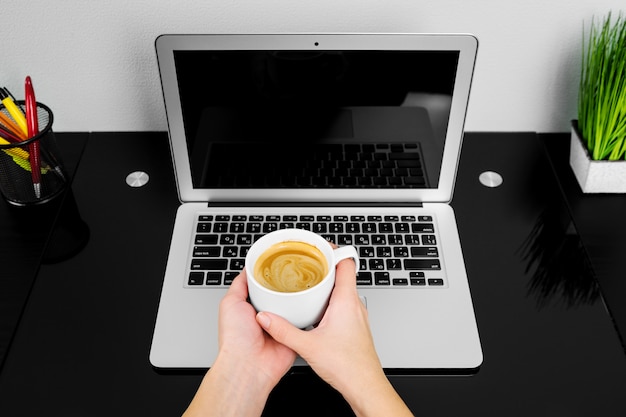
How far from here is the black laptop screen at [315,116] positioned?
0.88 metres

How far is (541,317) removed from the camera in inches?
35.2

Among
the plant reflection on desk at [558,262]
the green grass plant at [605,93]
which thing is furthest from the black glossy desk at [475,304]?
the green grass plant at [605,93]

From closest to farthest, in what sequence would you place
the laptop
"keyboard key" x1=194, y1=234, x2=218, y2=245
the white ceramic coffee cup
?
the white ceramic coffee cup < the laptop < "keyboard key" x1=194, y1=234, x2=218, y2=245

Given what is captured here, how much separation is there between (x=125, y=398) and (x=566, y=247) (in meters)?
0.75

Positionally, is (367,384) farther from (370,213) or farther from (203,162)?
(203,162)

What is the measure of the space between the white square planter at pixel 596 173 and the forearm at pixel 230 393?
0.69 meters

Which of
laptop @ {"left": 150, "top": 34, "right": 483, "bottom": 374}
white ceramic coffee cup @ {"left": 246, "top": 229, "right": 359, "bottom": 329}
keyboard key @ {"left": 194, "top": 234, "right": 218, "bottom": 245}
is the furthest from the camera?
keyboard key @ {"left": 194, "top": 234, "right": 218, "bottom": 245}

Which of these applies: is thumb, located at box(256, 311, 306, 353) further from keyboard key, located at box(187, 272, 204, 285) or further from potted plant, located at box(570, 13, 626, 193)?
potted plant, located at box(570, 13, 626, 193)

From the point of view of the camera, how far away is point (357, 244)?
3.16ft

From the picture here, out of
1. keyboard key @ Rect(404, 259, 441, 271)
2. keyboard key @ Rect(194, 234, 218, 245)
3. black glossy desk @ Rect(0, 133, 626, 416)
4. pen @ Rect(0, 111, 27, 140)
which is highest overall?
pen @ Rect(0, 111, 27, 140)

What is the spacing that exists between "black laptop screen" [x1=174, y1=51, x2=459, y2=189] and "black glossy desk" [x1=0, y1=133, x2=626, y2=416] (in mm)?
158

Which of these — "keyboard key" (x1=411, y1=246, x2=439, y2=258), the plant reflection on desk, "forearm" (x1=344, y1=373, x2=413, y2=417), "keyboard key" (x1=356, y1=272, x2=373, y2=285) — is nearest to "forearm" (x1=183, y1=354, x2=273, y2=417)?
"forearm" (x1=344, y1=373, x2=413, y2=417)

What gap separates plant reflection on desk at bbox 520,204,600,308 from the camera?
0.92 m

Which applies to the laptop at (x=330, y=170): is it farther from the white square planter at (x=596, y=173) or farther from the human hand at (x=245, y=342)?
the white square planter at (x=596, y=173)
